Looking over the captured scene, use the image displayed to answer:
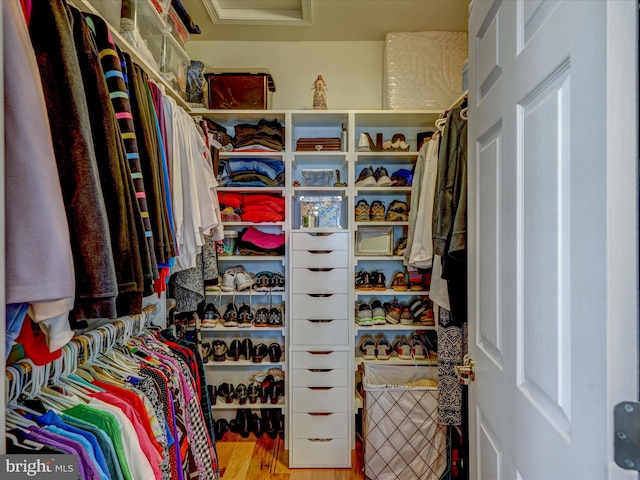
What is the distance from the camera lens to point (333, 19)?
2.49 metres

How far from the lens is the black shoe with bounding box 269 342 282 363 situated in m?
2.60

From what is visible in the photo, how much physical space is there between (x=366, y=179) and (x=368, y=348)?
1.07 metres

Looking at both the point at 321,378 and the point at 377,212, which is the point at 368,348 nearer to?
the point at 321,378

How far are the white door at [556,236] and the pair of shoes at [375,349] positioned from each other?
151 centimetres

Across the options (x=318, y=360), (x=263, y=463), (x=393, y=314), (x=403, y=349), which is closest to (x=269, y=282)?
(x=318, y=360)

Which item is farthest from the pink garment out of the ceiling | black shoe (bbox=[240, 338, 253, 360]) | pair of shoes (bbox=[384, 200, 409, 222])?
the ceiling

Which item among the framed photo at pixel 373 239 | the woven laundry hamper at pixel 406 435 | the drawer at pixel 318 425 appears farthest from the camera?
the framed photo at pixel 373 239

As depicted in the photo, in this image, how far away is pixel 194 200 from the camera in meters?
1.57

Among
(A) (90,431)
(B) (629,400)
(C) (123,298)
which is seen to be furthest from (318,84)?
(B) (629,400)

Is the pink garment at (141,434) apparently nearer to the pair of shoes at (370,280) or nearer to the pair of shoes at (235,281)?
the pair of shoes at (235,281)

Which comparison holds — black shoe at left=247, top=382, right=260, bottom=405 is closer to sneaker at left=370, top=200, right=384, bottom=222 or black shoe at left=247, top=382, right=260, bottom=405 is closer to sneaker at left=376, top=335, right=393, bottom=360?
sneaker at left=376, top=335, right=393, bottom=360

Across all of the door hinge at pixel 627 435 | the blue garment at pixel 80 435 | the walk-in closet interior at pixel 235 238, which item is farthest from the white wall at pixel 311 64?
the door hinge at pixel 627 435

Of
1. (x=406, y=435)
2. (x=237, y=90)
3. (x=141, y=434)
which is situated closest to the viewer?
(x=141, y=434)

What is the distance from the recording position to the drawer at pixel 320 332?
2.37m
